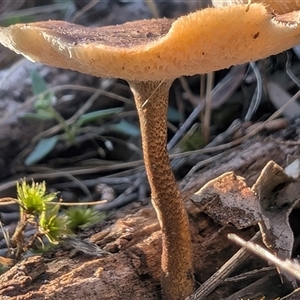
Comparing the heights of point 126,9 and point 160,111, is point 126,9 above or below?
above

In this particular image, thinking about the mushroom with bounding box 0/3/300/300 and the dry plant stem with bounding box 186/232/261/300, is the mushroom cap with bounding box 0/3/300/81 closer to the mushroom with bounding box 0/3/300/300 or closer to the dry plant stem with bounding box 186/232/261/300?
the mushroom with bounding box 0/3/300/300

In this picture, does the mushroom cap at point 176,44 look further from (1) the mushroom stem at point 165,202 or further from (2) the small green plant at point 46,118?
(2) the small green plant at point 46,118

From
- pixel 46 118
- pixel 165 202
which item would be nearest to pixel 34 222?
pixel 165 202

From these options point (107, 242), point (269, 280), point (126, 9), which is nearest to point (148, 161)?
point (107, 242)

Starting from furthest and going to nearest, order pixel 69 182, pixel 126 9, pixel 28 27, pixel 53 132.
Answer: pixel 126 9
pixel 53 132
pixel 69 182
pixel 28 27

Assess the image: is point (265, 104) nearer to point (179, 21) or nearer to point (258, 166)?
point (258, 166)

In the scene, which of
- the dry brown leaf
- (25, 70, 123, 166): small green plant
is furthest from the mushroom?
(25, 70, 123, 166): small green plant

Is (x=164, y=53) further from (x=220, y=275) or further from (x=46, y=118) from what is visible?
(x=46, y=118)
